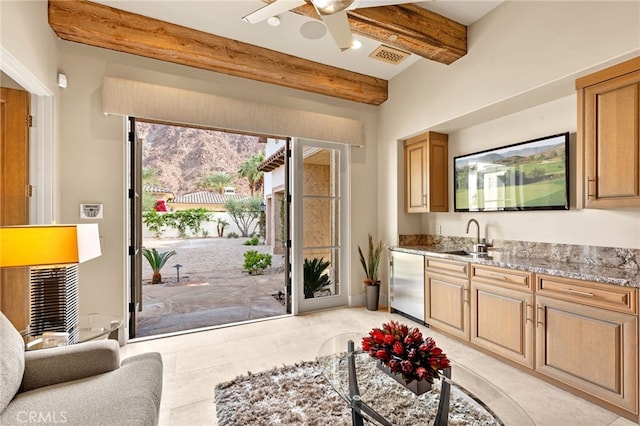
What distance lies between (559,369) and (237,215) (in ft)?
38.3

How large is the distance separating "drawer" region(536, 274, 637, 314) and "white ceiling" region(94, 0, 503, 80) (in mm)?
2507

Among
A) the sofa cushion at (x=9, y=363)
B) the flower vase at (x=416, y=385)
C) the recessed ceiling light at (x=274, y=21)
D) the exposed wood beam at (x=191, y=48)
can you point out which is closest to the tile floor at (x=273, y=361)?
the sofa cushion at (x=9, y=363)

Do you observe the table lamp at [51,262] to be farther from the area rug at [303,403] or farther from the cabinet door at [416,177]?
the cabinet door at [416,177]

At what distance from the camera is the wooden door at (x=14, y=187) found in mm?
2361

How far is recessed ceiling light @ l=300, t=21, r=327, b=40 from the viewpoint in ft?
9.74

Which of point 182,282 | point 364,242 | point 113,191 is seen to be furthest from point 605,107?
point 182,282

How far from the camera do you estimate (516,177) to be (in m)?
3.01

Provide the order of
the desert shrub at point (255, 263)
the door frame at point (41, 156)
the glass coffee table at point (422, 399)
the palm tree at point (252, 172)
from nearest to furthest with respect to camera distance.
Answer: the glass coffee table at point (422, 399)
the door frame at point (41, 156)
the desert shrub at point (255, 263)
the palm tree at point (252, 172)

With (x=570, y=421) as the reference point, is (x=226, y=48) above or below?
above

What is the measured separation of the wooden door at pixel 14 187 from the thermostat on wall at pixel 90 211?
426mm

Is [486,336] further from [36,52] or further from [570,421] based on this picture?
[36,52]

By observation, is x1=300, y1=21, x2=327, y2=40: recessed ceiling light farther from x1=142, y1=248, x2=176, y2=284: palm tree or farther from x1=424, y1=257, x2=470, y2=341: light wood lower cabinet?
x1=142, y1=248, x2=176, y2=284: palm tree

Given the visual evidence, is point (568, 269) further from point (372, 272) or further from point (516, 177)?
point (372, 272)

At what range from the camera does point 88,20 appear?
268cm
